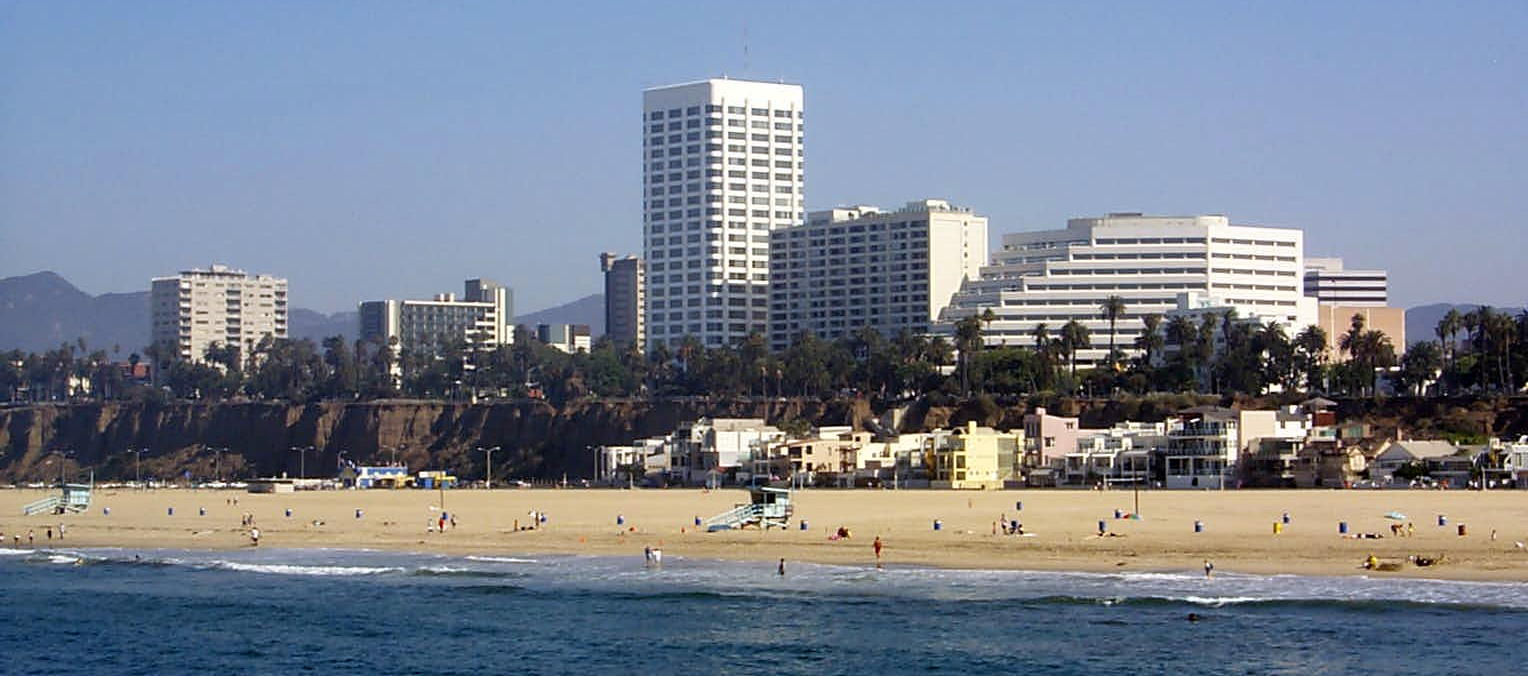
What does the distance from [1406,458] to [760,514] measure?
40.8 metres

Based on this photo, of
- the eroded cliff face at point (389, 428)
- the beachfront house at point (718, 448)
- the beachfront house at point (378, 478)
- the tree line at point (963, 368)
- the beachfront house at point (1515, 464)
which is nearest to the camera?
the beachfront house at point (1515, 464)

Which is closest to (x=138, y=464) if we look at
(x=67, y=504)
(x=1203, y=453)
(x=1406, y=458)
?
(x=67, y=504)

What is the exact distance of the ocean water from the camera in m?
42.2

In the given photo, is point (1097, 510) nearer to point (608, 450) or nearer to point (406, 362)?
point (608, 450)

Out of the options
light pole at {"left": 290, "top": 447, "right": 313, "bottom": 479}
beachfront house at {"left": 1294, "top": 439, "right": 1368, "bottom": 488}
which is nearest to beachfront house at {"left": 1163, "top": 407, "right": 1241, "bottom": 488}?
beachfront house at {"left": 1294, "top": 439, "right": 1368, "bottom": 488}

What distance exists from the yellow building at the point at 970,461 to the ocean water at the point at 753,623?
→ 4668 centimetres

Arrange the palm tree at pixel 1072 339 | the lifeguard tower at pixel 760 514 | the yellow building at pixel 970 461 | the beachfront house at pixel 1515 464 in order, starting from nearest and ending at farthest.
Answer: the lifeguard tower at pixel 760 514 → the beachfront house at pixel 1515 464 → the yellow building at pixel 970 461 → the palm tree at pixel 1072 339

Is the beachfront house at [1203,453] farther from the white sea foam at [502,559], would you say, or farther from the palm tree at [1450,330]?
the white sea foam at [502,559]

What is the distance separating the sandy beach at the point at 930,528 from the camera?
57844 mm

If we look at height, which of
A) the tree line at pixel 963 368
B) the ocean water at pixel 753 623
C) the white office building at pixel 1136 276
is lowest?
the ocean water at pixel 753 623

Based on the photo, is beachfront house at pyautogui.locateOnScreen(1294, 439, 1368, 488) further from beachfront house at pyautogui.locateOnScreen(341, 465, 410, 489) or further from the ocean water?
beachfront house at pyautogui.locateOnScreen(341, 465, 410, 489)

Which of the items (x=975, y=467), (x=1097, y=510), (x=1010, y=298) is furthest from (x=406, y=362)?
(x=1097, y=510)

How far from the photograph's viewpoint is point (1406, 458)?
96.1m

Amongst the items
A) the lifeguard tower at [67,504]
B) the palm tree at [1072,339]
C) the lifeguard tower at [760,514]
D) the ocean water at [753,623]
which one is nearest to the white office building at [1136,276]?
the palm tree at [1072,339]
